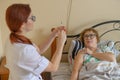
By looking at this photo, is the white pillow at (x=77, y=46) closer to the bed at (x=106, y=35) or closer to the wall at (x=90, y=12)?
Answer: the bed at (x=106, y=35)

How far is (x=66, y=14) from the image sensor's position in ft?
8.91

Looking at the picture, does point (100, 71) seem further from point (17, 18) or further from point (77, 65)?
point (17, 18)

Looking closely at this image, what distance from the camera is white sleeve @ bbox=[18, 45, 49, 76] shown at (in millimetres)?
1392

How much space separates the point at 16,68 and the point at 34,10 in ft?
4.42

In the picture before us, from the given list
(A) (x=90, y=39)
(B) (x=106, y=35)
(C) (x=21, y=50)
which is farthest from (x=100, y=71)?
(C) (x=21, y=50)

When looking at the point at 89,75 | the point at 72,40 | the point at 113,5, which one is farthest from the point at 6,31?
the point at 113,5

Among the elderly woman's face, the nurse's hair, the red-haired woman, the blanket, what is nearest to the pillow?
the elderly woman's face

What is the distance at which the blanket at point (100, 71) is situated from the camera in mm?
2096

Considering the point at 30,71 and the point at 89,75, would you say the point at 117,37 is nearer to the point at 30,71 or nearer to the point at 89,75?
the point at 89,75

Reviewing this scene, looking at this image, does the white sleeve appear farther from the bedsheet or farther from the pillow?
the pillow

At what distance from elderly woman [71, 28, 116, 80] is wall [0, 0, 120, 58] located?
339mm

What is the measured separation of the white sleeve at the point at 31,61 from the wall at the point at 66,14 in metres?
1.32

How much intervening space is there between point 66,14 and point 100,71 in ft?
3.00

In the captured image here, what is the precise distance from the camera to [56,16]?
2.71 metres
